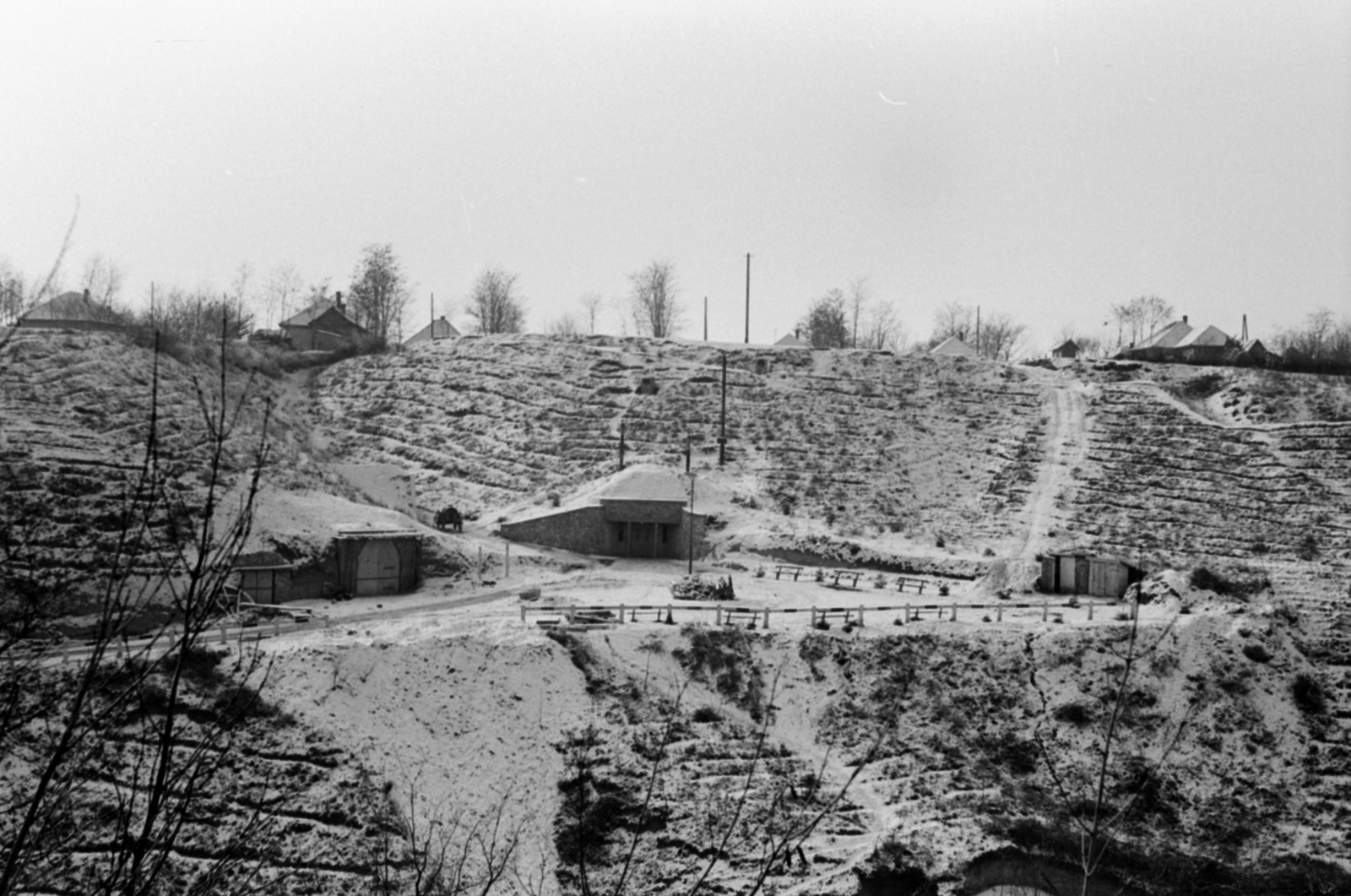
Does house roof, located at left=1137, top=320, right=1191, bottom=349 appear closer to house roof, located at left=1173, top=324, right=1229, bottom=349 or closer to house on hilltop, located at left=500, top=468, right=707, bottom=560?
house roof, located at left=1173, top=324, right=1229, bottom=349

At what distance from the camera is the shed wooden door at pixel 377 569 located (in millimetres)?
29688

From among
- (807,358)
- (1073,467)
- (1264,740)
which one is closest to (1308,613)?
(1264,740)

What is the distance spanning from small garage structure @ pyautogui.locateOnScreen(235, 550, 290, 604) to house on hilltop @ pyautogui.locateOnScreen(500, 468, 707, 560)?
1143 centimetres

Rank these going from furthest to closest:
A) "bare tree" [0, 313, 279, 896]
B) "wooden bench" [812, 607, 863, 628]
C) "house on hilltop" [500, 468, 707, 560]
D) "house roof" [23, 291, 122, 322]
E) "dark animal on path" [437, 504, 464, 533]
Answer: "house roof" [23, 291, 122, 322], "dark animal on path" [437, 504, 464, 533], "house on hilltop" [500, 468, 707, 560], "wooden bench" [812, 607, 863, 628], "bare tree" [0, 313, 279, 896]

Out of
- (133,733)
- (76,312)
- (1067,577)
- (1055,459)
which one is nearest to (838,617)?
(1067,577)

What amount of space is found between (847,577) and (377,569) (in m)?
15.2

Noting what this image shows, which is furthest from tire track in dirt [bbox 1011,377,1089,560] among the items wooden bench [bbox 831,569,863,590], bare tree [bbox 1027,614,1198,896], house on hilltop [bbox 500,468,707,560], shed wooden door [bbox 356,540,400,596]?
shed wooden door [bbox 356,540,400,596]

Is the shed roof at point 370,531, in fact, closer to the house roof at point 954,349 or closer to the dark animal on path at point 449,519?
the dark animal on path at point 449,519

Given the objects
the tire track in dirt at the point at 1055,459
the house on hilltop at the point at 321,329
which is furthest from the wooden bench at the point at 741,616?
the house on hilltop at the point at 321,329

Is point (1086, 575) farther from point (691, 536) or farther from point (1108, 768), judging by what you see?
point (691, 536)

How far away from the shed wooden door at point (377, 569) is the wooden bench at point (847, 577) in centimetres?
1382

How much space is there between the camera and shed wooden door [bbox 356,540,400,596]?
29688 mm

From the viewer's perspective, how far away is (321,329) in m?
64.9

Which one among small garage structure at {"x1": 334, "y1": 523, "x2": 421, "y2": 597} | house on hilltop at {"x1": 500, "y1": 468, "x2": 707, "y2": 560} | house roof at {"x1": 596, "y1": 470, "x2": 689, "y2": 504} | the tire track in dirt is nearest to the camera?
small garage structure at {"x1": 334, "y1": 523, "x2": 421, "y2": 597}
